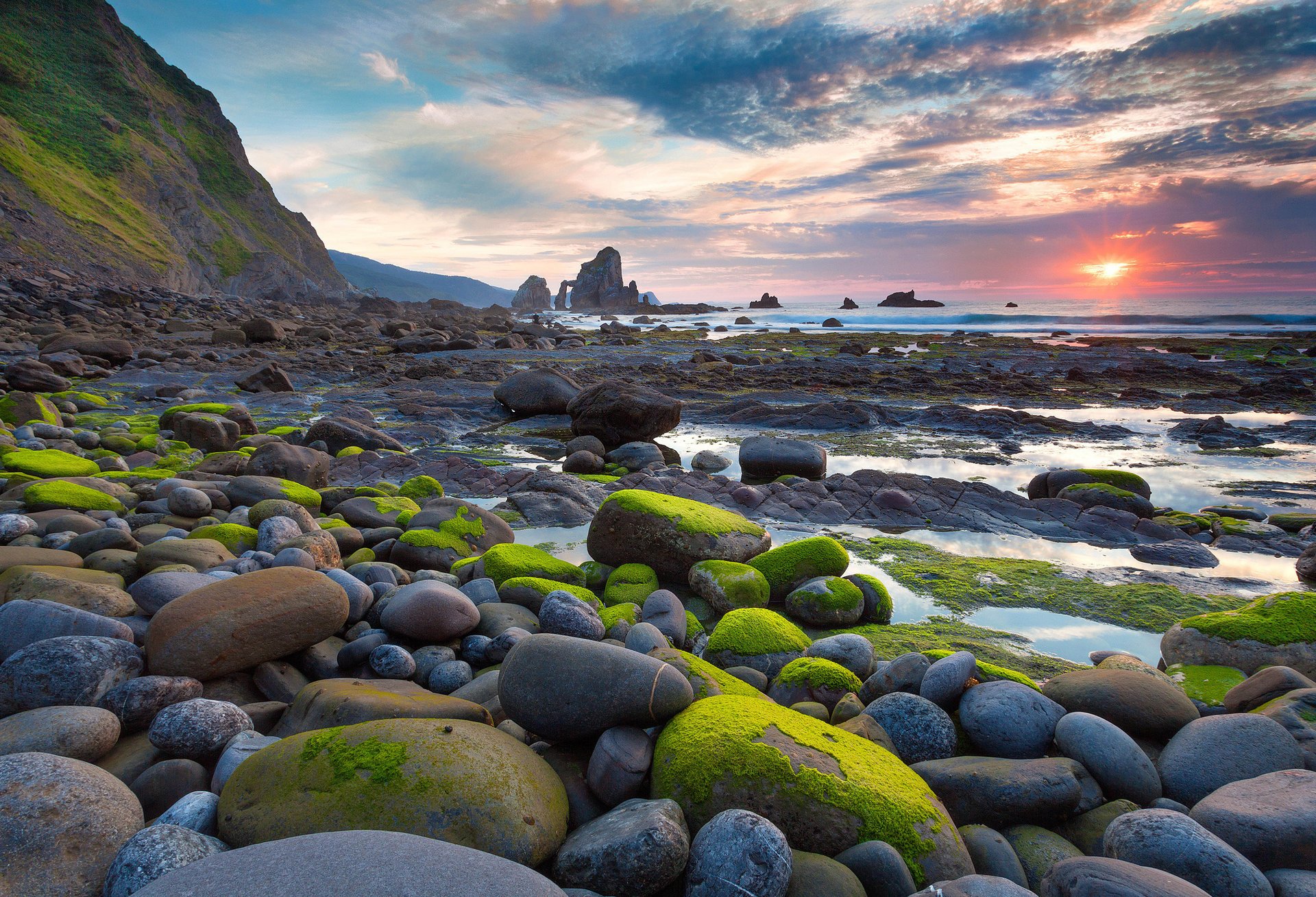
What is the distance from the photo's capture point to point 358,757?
2.62 metres

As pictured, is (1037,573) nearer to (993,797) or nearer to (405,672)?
(993,797)

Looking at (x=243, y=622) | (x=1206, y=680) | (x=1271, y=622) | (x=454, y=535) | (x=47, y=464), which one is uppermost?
(x=47, y=464)

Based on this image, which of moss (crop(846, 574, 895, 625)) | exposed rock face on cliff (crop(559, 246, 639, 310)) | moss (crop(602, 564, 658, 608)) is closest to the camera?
moss (crop(846, 574, 895, 625))

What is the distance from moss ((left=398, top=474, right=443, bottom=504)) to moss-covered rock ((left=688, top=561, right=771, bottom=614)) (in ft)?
13.6

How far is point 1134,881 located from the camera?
2.21 metres

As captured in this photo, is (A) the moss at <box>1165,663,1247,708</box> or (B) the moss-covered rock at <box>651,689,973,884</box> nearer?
(B) the moss-covered rock at <box>651,689,973,884</box>

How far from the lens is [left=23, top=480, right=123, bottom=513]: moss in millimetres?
6023

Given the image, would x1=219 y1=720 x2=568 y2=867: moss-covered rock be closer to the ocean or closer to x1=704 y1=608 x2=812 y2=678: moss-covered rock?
x1=704 y1=608 x2=812 y2=678: moss-covered rock

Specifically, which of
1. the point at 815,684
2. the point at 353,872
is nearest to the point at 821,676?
the point at 815,684

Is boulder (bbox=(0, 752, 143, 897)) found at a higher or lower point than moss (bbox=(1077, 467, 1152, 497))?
higher

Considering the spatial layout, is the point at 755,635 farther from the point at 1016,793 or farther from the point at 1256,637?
the point at 1256,637

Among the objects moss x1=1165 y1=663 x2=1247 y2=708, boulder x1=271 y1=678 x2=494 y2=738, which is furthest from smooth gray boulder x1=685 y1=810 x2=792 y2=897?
moss x1=1165 y1=663 x2=1247 y2=708

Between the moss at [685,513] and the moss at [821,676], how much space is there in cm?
243

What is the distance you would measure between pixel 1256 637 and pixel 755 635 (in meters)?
3.67
